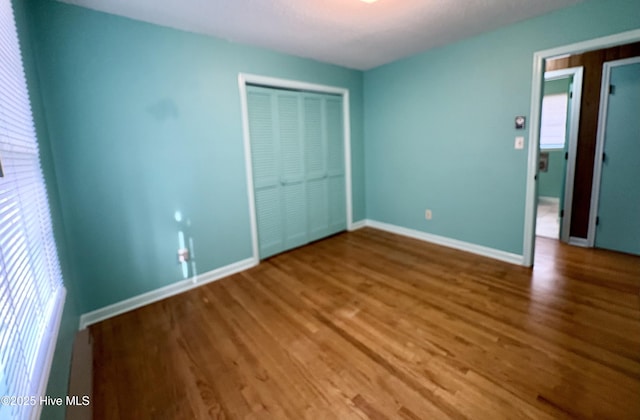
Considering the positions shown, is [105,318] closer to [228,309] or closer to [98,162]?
[228,309]

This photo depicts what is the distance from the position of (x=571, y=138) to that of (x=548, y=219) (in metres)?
1.73

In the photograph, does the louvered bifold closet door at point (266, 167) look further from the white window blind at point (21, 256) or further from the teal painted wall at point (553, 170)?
the teal painted wall at point (553, 170)

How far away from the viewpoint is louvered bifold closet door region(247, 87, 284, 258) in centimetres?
313

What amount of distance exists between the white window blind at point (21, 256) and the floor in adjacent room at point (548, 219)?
4846 mm

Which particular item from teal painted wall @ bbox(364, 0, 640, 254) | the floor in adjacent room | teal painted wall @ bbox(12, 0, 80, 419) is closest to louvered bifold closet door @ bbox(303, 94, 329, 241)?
teal painted wall @ bbox(364, 0, 640, 254)

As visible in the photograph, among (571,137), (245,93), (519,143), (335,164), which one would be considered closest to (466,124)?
A: (519,143)

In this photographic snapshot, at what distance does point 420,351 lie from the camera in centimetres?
181

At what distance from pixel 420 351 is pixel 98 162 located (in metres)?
2.69

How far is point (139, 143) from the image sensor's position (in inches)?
94.0

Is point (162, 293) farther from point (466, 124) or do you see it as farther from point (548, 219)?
point (548, 219)

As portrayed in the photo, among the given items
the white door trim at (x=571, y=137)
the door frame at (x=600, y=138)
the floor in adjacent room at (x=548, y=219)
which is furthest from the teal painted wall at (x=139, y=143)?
the floor in adjacent room at (x=548, y=219)

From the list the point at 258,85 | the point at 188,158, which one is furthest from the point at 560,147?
the point at 188,158

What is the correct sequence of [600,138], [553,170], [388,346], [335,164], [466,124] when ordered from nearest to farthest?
[388,346]
[600,138]
[466,124]
[335,164]
[553,170]

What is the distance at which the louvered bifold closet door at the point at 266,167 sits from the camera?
313 cm
